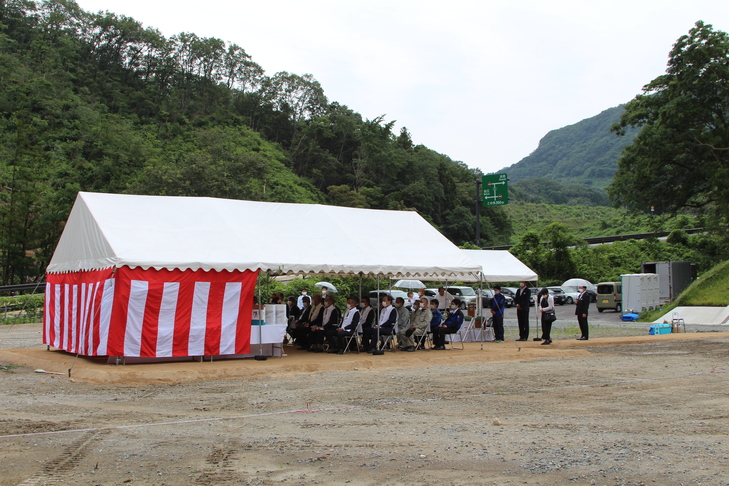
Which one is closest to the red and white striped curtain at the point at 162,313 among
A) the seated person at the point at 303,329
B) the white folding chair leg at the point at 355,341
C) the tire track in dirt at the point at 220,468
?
the white folding chair leg at the point at 355,341

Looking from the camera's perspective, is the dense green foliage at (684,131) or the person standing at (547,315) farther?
the dense green foliage at (684,131)

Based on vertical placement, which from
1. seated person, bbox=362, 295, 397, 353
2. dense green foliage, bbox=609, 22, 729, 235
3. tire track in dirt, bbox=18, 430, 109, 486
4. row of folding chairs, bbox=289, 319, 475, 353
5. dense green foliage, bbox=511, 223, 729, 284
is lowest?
tire track in dirt, bbox=18, 430, 109, 486

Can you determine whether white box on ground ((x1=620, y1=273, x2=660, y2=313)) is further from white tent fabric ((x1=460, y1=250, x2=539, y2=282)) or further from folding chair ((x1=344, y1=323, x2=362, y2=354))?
folding chair ((x1=344, y1=323, x2=362, y2=354))

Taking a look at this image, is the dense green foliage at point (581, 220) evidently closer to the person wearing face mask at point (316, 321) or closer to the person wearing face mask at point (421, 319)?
the person wearing face mask at point (421, 319)

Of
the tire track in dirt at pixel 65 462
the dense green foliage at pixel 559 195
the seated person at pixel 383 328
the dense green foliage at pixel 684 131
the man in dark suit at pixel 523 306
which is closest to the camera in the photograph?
the tire track in dirt at pixel 65 462

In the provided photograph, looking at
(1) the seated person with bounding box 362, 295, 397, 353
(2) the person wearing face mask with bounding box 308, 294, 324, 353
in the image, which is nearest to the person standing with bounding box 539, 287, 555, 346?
(1) the seated person with bounding box 362, 295, 397, 353

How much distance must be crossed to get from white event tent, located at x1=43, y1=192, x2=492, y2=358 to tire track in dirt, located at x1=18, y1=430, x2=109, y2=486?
205 inches

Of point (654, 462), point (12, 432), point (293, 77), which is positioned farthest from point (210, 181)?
point (293, 77)

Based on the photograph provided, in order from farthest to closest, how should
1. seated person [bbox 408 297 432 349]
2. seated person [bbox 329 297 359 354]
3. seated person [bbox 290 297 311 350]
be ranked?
1. seated person [bbox 290 297 311 350]
2. seated person [bbox 408 297 432 349]
3. seated person [bbox 329 297 359 354]

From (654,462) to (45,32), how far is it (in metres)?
92.9

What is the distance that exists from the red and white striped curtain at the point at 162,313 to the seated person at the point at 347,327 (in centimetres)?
251

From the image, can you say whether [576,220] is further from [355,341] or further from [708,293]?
[355,341]

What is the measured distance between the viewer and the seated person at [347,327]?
14.4 m

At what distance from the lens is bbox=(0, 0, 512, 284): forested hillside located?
51250 millimetres
